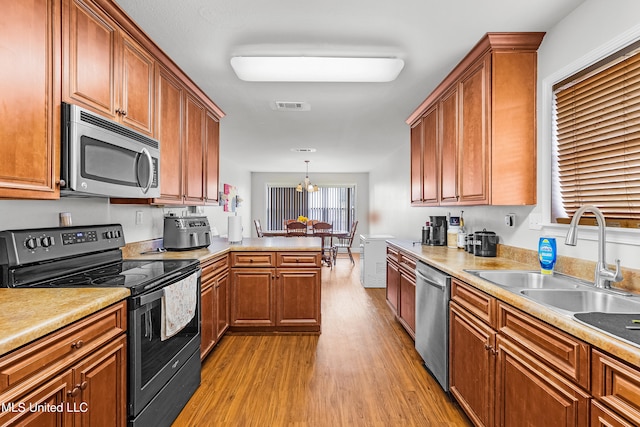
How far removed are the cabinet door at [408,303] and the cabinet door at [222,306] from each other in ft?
5.56

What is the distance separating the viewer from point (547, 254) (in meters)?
1.91

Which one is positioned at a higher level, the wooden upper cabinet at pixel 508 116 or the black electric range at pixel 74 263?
the wooden upper cabinet at pixel 508 116

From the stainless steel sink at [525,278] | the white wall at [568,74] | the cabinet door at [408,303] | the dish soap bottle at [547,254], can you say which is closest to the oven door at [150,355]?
the stainless steel sink at [525,278]

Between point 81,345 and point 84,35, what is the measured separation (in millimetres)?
1463

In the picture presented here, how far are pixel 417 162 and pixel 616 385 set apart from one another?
2958mm

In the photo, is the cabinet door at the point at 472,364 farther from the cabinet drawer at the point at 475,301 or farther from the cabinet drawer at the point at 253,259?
the cabinet drawer at the point at 253,259

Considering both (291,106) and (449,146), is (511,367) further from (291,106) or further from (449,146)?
(291,106)

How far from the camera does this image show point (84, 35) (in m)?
1.63

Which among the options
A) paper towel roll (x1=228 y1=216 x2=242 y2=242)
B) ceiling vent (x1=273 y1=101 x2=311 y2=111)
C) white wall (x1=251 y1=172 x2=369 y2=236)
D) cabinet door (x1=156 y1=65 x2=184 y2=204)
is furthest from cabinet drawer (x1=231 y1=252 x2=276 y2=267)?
white wall (x1=251 y1=172 x2=369 y2=236)

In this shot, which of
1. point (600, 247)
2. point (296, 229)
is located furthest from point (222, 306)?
point (296, 229)

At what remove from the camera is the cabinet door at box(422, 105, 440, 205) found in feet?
10.2

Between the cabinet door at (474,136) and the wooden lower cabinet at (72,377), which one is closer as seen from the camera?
the wooden lower cabinet at (72,377)

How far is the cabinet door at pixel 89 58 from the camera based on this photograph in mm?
1532

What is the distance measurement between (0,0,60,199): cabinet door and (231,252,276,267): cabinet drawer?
182cm
